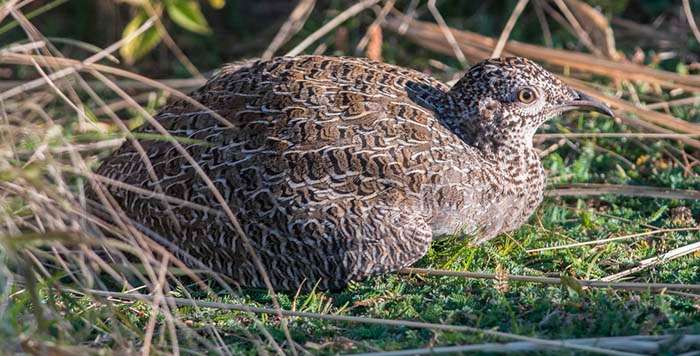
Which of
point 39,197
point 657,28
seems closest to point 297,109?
point 39,197

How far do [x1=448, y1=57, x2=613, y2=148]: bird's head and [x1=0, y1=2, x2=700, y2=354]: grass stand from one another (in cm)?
48

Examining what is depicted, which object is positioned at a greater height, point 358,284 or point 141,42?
point 141,42

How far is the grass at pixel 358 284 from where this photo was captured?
362 cm

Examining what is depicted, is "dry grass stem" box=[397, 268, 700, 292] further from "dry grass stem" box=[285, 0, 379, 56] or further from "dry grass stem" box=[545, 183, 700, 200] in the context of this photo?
"dry grass stem" box=[285, 0, 379, 56]

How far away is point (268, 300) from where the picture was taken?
4395 millimetres

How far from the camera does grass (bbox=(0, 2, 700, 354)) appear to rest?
362cm

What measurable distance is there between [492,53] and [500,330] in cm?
264

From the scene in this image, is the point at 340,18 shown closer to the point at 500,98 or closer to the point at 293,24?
the point at 293,24

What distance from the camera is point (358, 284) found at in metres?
4.39

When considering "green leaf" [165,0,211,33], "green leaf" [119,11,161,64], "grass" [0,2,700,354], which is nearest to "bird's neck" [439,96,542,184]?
"grass" [0,2,700,354]

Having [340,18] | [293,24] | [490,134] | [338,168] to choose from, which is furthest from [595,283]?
[293,24]

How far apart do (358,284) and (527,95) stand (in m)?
1.09

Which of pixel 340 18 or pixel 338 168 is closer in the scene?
pixel 338 168

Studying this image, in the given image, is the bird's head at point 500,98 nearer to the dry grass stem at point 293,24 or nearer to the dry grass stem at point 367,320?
the dry grass stem at point 367,320
